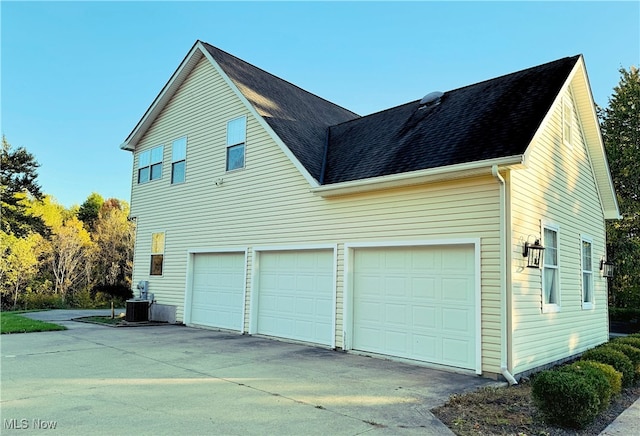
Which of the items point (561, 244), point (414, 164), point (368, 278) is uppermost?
point (414, 164)

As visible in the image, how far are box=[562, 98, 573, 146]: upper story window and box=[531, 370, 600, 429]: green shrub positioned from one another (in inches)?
247

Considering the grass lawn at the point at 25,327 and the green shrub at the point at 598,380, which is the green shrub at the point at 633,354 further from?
the grass lawn at the point at 25,327

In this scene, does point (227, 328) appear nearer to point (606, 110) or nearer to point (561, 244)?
point (561, 244)

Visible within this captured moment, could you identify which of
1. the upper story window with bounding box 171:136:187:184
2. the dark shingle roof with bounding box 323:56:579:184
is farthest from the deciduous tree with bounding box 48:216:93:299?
the dark shingle roof with bounding box 323:56:579:184

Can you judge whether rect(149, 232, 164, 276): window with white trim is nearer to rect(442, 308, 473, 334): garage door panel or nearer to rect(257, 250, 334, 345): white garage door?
rect(257, 250, 334, 345): white garage door

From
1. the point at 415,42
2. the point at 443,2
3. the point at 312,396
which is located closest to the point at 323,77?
the point at 415,42

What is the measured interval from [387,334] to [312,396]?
10.1ft

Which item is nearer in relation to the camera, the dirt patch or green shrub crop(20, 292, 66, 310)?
the dirt patch

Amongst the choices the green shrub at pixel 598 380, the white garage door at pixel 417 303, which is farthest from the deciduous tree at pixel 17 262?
the green shrub at pixel 598 380

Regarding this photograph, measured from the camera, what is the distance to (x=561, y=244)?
28.7 feet

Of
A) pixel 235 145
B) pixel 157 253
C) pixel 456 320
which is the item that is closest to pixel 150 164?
pixel 157 253

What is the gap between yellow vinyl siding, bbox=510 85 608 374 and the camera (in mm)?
6875

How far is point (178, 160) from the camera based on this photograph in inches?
526

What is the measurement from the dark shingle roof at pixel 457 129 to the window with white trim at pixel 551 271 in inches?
81.6
